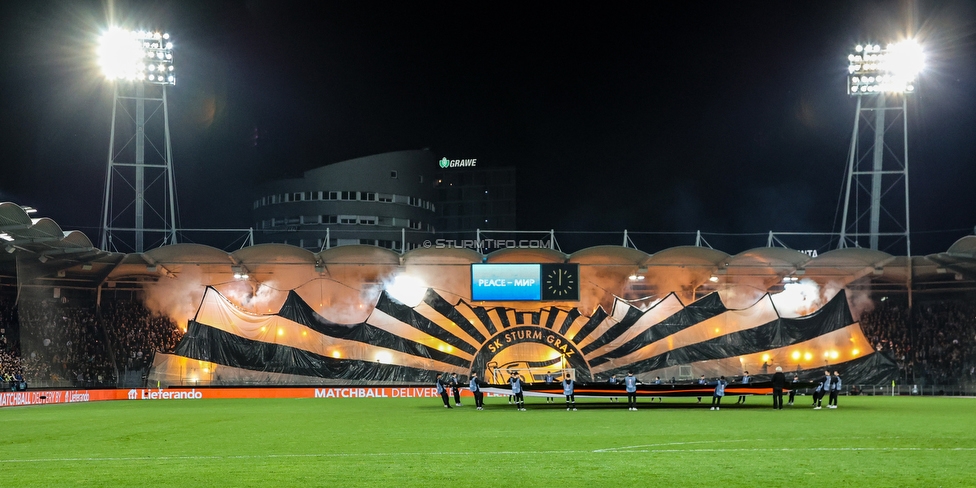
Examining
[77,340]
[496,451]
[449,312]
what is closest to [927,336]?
[449,312]

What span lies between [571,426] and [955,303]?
36.2 metres

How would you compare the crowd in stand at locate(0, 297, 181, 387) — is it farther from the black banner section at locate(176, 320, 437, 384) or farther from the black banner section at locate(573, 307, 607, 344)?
the black banner section at locate(573, 307, 607, 344)

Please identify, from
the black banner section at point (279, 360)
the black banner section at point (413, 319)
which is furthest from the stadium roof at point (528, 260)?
→ the black banner section at point (279, 360)

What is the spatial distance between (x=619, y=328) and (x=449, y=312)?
9047 mm

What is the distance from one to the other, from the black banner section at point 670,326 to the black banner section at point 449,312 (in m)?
7.09

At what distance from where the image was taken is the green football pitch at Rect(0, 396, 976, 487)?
36.9 feet

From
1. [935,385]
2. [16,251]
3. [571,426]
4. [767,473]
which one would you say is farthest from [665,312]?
[767,473]

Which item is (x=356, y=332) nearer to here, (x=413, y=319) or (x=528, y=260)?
(x=413, y=319)

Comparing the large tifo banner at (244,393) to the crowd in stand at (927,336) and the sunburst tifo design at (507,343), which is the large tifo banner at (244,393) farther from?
the crowd in stand at (927,336)

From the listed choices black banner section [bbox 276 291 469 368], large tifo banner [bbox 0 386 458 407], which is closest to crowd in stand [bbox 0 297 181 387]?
large tifo banner [bbox 0 386 458 407]

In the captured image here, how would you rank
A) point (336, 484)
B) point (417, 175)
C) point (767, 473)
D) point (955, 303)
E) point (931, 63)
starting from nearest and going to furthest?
point (336, 484)
point (767, 473)
point (931, 63)
point (955, 303)
point (417, 175)

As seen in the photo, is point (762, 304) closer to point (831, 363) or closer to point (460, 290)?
point (831, 363)

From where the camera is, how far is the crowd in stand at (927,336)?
4472cm

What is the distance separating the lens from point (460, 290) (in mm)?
49406
